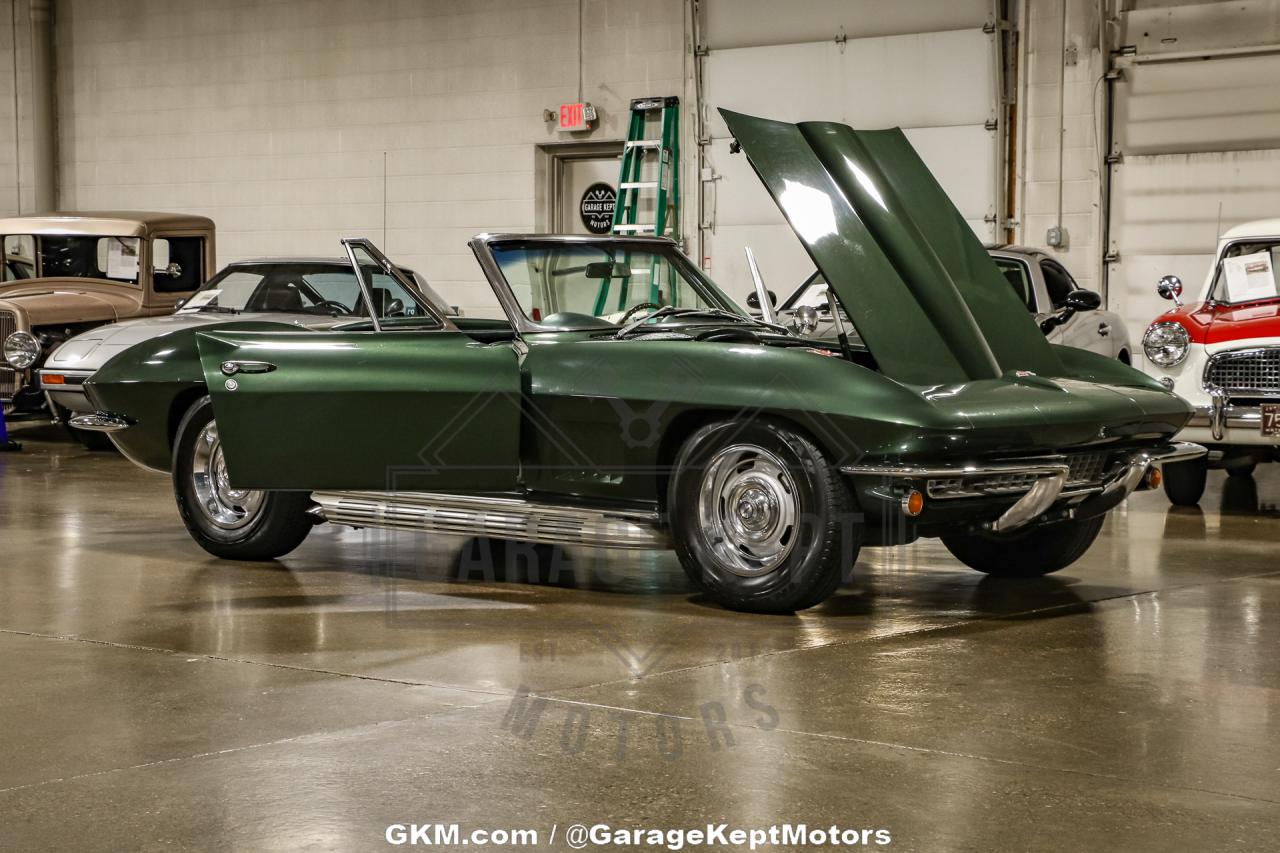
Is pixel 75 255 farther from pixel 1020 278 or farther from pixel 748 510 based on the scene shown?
pixel 748 510

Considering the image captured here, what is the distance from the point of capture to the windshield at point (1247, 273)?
401 inches

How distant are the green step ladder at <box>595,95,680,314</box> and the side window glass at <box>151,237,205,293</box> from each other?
4.40 metres

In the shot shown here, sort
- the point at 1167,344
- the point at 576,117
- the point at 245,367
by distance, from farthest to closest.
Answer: the point at 576,117 < the point at 1167,344 < the point at 245,367

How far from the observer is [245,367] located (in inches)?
255

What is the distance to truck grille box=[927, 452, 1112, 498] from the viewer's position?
5578mm

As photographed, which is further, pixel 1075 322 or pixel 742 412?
pixel 1075 322

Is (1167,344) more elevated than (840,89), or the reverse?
(840,89)

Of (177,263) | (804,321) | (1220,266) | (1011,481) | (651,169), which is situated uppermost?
(651,169)

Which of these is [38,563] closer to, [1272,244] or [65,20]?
[1272,244]

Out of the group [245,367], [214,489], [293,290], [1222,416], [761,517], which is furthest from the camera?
[293,290]

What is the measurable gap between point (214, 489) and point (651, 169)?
10.5m

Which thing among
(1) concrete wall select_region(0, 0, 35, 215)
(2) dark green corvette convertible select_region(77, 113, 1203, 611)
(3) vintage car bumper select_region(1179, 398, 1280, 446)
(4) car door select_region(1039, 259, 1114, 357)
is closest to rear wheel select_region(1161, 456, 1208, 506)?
(3) vintage car bumper select_region(1179, 398, 1280, 446)

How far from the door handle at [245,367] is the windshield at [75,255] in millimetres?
7826

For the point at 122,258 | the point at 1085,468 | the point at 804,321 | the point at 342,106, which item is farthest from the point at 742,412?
the point at 342,106
